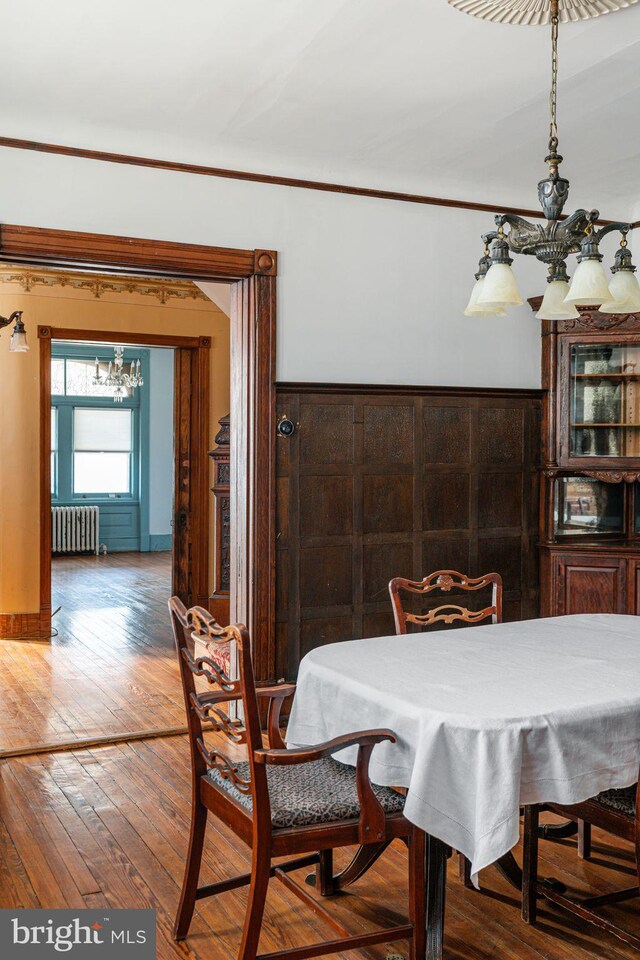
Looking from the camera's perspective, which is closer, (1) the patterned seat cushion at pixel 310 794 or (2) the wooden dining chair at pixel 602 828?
(1) the patterned seat cushion at pixel 310 794

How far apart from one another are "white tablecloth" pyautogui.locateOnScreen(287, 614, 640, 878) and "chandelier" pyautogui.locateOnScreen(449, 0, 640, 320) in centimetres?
116

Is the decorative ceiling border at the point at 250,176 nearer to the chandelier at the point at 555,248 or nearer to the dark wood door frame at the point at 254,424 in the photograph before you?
the dark wood door frame at the point at 254,424

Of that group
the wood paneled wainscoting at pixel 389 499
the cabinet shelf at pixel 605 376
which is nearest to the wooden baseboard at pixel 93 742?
the wood paneled wainscoting at pixel 389 499

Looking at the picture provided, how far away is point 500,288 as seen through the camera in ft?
9.25

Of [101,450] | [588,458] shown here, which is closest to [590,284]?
[588,458]

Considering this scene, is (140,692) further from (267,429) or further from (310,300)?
(310,300)

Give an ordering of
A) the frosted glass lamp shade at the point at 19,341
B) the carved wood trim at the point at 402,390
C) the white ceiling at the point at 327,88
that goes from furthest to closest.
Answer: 1. the frosted glass lamp shade at the point at 19,341
2. the carved wood trim at the point at 402,390
3. the white ceiling at the point at 327,88

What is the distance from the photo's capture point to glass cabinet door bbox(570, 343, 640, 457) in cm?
542

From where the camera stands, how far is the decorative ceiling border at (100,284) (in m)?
7.45

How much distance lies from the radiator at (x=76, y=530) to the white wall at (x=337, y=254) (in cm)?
872

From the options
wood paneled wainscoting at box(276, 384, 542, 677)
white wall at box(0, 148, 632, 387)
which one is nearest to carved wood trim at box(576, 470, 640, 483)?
wood paneled wainscoting at box(276, 384, 542, 677)

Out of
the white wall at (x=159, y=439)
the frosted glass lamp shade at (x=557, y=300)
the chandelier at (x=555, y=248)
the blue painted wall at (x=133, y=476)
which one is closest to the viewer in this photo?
the chandelier at (x=555, y=248)

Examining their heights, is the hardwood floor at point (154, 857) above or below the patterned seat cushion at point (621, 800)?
below

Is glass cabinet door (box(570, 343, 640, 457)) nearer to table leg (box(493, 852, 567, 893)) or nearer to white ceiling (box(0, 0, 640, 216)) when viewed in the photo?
white ceiling (box(0, 0, 640, 216))
